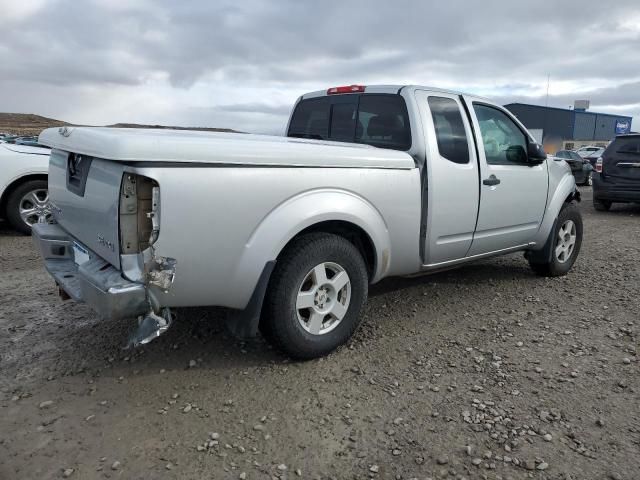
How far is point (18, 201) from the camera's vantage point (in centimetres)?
697

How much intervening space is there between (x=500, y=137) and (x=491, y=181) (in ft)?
1.92

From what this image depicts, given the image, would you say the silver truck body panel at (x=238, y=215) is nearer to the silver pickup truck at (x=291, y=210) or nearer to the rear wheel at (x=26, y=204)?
the silver pickup truck at (x=291, y=210)

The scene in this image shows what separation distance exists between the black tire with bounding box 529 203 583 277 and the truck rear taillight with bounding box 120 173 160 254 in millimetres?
4064

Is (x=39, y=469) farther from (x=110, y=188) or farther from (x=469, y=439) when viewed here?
(x=469, y=439)

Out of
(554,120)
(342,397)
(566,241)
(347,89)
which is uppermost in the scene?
(554,120)

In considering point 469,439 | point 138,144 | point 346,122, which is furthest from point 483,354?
point 138,144

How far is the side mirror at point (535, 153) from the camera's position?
4.82 metres

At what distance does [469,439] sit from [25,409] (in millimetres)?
2367

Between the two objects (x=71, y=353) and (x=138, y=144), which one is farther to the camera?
(x=71, y=353)

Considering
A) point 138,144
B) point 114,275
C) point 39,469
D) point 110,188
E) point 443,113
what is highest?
point 443,113

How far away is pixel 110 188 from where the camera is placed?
2738 mm

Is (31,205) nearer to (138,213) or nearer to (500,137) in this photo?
(138,213)

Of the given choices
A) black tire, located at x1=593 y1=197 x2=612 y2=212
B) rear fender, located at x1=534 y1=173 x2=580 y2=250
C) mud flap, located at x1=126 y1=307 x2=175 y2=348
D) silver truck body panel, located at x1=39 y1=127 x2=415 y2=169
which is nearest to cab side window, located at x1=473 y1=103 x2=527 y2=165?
rear fender, located at x1=534 y1=173 x2=580 y2=250

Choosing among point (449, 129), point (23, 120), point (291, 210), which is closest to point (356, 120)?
point (449, 129)
